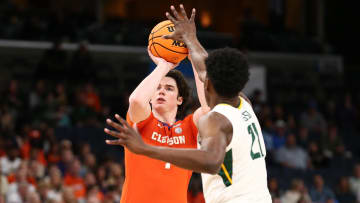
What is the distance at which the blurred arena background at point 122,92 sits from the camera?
10.5 meters

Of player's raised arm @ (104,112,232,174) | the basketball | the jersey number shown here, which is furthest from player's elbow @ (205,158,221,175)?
the basketball

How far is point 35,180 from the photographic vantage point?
9.75 meters

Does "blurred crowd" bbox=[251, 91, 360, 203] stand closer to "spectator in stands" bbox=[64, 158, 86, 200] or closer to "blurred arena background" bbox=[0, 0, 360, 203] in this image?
"blurred arena background" bbox=[0, 0, 360, 203]

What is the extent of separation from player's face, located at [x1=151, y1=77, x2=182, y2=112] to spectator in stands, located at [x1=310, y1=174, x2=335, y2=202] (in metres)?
7.93

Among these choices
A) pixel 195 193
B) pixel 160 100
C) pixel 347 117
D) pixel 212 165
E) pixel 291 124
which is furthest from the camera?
pixel 347 117

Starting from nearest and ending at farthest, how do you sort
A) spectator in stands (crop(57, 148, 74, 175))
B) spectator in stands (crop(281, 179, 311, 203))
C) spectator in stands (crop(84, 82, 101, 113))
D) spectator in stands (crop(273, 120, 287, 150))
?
spectator in stands (crop(57, 148, 74, 175)), spectator in stands (crop(281, 179, 311, 203)), spectator in stands (crop(84, 82, 101, 113)), spectator in stands (crop(273, 120, 287, 150))

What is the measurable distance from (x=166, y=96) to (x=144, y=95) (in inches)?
20.0

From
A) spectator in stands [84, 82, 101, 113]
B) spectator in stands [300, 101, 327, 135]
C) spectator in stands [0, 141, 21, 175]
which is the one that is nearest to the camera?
spectator in stands [0, 141, 21, 175]

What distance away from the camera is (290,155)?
13820mm

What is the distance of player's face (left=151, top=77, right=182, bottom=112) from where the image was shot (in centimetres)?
518

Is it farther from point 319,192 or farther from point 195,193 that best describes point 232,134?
point 319,192

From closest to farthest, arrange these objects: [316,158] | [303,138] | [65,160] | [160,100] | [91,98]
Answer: [160,100] < [65,160] < [91,98] < [316,158] < [303,138]

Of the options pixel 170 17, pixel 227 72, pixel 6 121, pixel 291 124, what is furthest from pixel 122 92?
pixel 227 72

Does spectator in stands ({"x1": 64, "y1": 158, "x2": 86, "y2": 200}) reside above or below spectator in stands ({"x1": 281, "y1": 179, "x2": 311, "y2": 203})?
above
